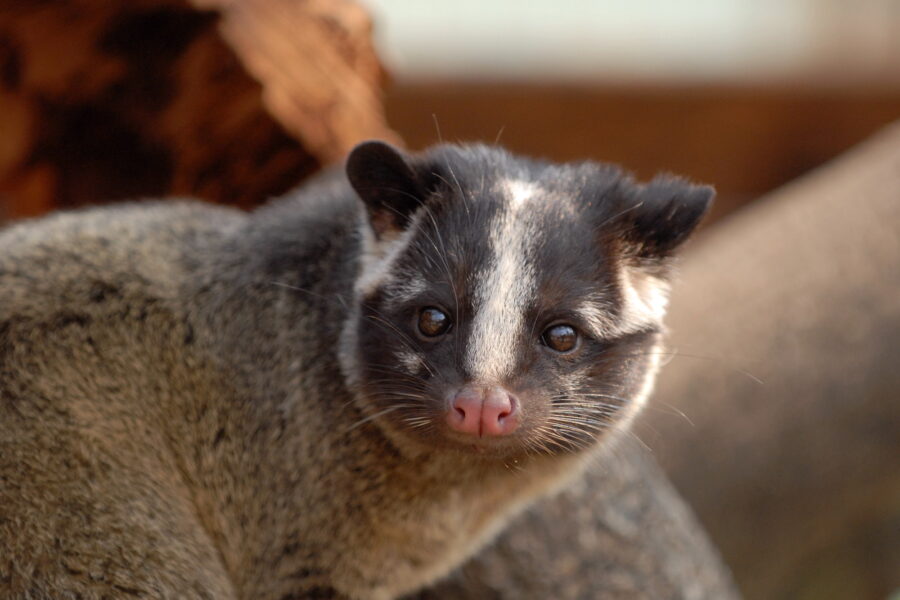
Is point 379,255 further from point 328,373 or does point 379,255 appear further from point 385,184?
point 328,373

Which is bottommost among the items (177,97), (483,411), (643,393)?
(643,393)

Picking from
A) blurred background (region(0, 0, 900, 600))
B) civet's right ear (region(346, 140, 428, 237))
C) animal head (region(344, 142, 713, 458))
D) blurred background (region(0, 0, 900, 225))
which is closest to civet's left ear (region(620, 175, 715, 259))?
animal head (region(344, 142, 713, 458))

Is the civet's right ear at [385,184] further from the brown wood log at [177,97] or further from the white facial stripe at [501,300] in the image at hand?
the brown wood log at [177,97]

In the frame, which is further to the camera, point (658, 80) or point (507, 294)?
point (658, 80)

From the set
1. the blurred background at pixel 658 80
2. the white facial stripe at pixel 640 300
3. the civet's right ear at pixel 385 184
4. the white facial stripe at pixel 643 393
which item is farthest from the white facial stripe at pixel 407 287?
the blurred background at pixel 658 80

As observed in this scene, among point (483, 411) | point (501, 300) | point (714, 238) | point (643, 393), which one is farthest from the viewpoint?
point (714, 238)

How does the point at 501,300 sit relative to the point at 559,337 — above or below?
above

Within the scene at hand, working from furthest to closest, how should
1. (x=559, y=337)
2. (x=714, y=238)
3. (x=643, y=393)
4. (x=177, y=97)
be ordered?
(x=714, y=238), (x=177, y=97), (x=643, y=393), (x=559, y=337)

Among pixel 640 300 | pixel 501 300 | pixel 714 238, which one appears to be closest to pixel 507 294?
pixel 501 300
